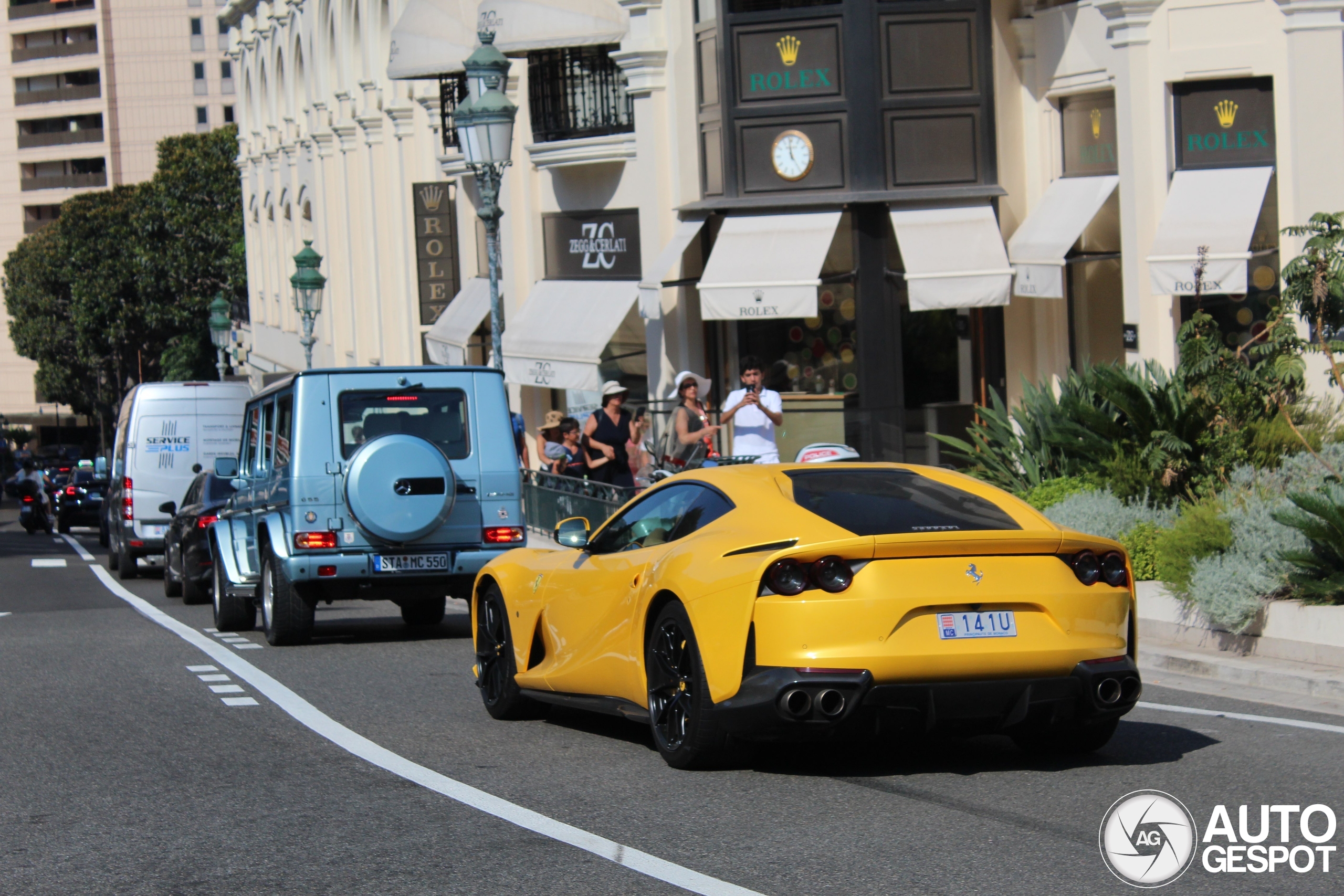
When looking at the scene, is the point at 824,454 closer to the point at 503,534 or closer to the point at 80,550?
the point at 503,534

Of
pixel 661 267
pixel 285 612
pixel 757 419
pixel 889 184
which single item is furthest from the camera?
pixel 661 267

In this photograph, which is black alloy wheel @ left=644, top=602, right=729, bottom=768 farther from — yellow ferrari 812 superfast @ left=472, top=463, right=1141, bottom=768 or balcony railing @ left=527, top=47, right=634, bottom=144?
balcony railing @ left=527, top=47, right=634, bottom=144

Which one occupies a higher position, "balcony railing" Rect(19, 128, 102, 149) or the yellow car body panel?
"balcony railing" Rect(19, 128, 102, 149)

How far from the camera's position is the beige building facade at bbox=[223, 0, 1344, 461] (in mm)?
20172

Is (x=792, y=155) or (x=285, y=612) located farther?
(x=792, y=155)

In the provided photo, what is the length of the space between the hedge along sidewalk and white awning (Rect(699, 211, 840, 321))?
11.0 metres

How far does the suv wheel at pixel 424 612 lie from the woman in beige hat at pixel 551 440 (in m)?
5.55

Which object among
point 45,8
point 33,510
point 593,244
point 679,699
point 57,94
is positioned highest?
point 45,8

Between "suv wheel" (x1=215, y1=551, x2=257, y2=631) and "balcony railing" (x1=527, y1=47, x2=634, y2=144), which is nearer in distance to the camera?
"suv wheel" (x1=215, y1=551, x2=257, y2=631)

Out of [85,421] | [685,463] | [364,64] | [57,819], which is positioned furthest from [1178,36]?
[85,421]

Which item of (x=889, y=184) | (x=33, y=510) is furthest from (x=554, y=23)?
(x=33, y=510)

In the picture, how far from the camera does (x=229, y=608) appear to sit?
15250mm

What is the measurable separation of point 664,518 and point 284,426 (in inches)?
249

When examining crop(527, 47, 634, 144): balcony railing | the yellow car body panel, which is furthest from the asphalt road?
crop(527, 47, 634, 144): balcony railing
